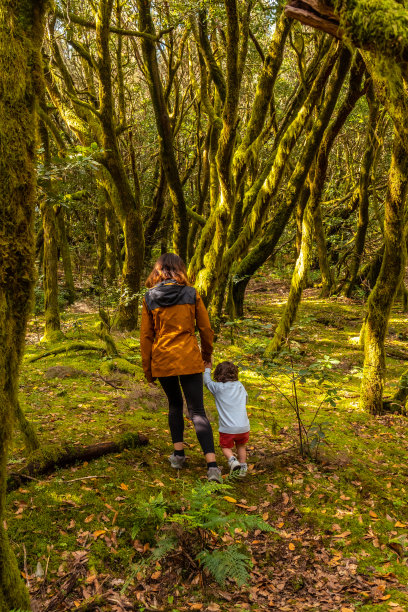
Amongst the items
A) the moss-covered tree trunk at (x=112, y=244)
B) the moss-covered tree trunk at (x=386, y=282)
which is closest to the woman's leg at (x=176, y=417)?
the moss-covered tree trunk at (x=386, y=282)

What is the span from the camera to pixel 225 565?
2.74m

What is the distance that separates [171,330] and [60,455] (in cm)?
159

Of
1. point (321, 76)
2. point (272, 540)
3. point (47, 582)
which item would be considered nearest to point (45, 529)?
point (47, 582)

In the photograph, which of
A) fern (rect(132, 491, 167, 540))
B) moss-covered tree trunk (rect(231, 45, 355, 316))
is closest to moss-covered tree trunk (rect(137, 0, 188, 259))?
moss-covered tree trunk (rect(231, 45, 355, 316))

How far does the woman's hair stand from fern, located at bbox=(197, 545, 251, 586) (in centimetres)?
236

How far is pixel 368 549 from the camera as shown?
3611mm

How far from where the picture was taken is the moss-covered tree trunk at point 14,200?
2.02 metres

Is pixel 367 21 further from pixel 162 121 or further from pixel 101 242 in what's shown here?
pixel 101 242

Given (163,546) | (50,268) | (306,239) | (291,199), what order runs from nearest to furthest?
(163,546)
(306,239)
(50,268)
(291,199)

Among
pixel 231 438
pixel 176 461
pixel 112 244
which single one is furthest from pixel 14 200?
pixel 112 244

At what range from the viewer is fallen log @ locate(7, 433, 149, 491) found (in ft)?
11.8

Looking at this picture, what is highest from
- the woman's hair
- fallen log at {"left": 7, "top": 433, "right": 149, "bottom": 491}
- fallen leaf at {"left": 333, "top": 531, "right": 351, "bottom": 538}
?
the woman's hair

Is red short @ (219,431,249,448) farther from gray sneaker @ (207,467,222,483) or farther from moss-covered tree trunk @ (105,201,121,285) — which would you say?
moss-covered tree trunk @ (105,201,121,285)

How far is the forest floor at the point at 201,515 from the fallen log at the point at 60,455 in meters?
0.08
